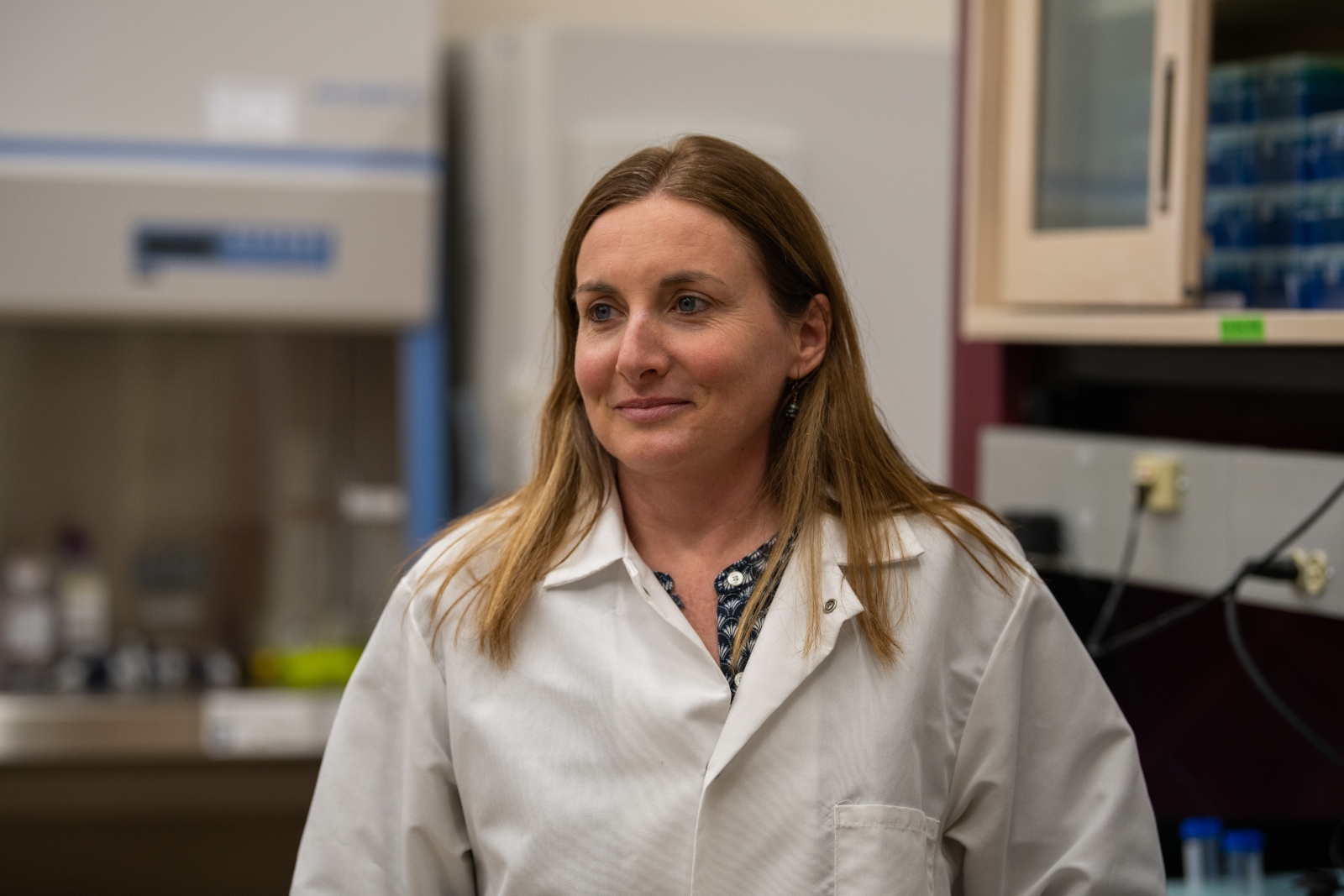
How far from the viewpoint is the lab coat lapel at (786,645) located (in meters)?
1.13

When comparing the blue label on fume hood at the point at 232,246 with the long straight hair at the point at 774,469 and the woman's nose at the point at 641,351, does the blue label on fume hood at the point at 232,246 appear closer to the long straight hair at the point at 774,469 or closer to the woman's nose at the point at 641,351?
the long straight hair at the point at 774,469

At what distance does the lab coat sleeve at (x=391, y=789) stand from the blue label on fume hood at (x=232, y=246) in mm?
1410

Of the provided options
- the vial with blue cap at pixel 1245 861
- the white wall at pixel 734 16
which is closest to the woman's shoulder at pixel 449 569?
the vial with blue cap at pixel 1245 861

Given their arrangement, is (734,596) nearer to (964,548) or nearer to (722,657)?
(722,657)

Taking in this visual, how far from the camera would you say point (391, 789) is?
1.24 metres

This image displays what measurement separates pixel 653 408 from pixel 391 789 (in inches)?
16.8

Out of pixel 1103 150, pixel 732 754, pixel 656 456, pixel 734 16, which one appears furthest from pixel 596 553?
pixel 734 16

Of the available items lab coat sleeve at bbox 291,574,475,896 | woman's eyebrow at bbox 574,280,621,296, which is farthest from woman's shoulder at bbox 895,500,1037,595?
lab coat sleeve at bbox 291,574,475,896

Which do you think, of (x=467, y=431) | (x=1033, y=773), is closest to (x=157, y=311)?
(x=467, y=431)

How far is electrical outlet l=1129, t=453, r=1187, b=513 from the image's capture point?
167 centimetres

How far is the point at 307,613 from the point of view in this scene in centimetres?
291

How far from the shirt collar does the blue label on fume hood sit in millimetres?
1456

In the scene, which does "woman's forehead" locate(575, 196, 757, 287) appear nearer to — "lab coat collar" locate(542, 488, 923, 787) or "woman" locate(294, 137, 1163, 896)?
"woman" locate(294, 137, 1163, 896)

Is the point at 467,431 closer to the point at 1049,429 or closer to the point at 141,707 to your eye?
the point at 141,707
